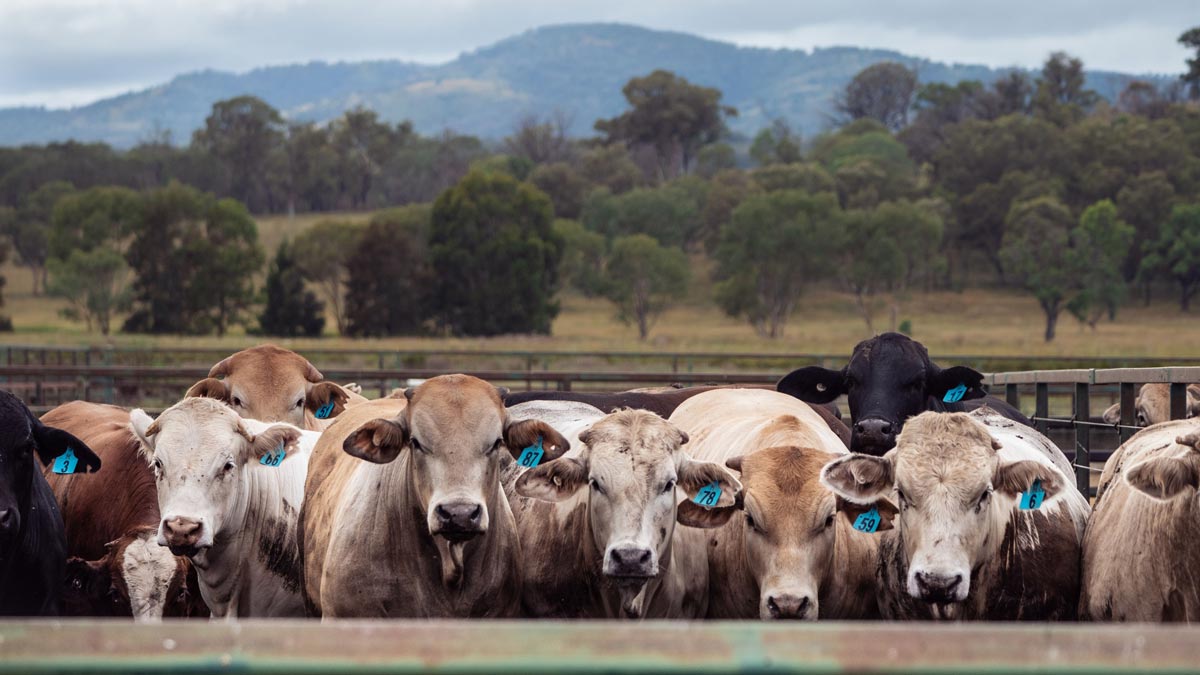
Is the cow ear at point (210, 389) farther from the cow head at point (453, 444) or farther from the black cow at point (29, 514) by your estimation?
the cow head at point (453, 444)

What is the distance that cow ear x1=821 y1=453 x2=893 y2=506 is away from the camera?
17.3 ft

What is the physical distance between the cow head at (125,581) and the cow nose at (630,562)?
2.51m

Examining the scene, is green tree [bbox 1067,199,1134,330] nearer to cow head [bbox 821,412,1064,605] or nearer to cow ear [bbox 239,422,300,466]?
cow head [bbox 821,412,1064,605]

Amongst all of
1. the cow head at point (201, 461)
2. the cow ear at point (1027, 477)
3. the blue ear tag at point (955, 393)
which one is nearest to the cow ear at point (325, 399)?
the cow head at point (201, 461)

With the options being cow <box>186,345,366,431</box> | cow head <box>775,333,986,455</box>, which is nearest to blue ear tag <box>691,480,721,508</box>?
cow head <box>775,333,986,455</box>

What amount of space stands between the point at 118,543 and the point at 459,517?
2.37 m

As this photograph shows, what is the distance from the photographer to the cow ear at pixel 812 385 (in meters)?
8.12

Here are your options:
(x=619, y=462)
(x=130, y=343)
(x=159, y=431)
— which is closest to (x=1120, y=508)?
(x=619, y=462)

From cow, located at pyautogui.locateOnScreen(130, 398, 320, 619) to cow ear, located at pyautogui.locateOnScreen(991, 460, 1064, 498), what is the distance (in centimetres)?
320

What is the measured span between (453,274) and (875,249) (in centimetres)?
1976

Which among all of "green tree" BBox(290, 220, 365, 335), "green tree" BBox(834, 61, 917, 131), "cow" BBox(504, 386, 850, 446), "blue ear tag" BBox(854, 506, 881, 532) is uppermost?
"green tree" BBox(834, 61, 917, 131)

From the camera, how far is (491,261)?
57.8 metres

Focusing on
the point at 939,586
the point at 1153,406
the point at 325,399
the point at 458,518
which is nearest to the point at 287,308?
the point at 1153,406

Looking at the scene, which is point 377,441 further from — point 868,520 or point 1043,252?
point 1043,252
